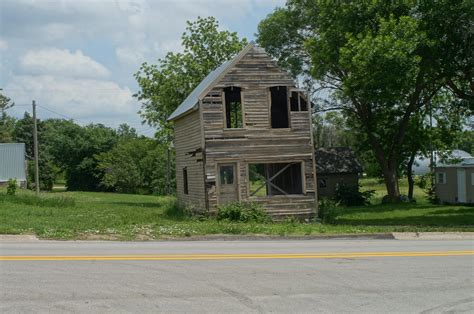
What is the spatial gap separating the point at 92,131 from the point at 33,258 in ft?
221

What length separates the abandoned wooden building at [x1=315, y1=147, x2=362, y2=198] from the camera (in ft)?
159

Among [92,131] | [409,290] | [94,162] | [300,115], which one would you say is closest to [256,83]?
[300,115]

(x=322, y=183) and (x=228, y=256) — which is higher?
(x=322, y=183)

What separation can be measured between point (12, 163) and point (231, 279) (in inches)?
2530

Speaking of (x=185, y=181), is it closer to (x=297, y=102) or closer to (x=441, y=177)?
(x=297, y=102)

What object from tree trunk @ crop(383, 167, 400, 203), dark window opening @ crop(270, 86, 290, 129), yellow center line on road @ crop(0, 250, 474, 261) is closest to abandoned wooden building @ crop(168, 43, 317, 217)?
dark window opening @ crop(270, 86, 290, 129)

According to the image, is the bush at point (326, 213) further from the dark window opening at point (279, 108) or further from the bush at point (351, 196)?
the bush at point (351, 196)

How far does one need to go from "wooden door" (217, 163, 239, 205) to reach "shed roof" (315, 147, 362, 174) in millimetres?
24612

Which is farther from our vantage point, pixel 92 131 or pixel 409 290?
pixel 92 131

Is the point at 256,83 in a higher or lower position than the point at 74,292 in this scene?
higher

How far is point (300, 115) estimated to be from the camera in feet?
84.0

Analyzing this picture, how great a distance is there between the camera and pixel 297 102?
2575cm

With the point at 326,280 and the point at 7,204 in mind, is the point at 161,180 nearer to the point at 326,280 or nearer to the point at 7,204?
the point at 7,204

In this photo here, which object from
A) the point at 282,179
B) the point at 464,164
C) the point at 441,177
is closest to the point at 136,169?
the point at 441,177
